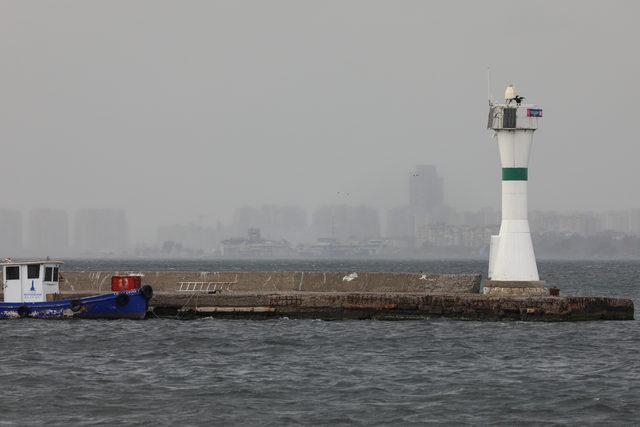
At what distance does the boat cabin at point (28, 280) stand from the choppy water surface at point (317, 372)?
4.40 feet

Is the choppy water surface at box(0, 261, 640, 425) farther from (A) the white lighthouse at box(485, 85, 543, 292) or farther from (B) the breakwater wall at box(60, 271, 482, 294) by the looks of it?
(B) the breakwater wall at box(60, 271, 482, 294)

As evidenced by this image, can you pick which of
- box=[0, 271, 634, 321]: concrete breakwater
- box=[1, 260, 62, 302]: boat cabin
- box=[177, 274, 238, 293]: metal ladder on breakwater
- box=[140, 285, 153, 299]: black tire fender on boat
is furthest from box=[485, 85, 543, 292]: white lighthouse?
box=[1, 260, 62, 302]: boat cabin

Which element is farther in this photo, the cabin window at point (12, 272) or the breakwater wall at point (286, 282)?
the breakwater wall at point (286, 282)

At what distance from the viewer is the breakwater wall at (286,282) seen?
42.0 metres

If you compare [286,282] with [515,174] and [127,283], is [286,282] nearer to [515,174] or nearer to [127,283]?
[127,283]

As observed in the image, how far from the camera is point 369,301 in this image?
3812cm

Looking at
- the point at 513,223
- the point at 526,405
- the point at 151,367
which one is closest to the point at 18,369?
the point at 151,367

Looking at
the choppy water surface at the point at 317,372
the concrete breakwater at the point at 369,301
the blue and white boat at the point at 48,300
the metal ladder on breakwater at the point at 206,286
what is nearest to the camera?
the choppy water surface at the point at 317,372

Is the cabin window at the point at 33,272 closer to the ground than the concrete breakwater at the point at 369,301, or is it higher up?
higher up

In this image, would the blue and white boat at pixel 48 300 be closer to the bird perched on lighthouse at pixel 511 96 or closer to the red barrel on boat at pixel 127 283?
the red barrel on boat at pixel 127 283

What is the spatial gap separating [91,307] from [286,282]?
7.86m

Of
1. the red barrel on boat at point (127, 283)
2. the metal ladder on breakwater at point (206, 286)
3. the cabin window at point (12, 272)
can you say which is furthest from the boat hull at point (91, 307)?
the metal ladder on breakwater at point (206, 286)

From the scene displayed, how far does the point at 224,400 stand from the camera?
23.8m

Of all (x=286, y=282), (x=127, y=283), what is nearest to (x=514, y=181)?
(x=286, y=282)
